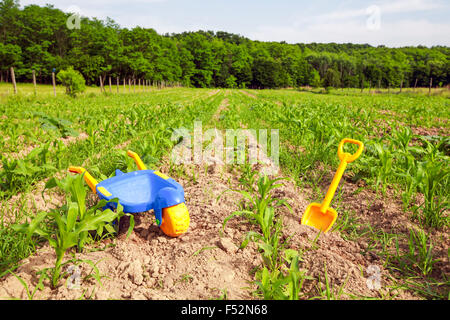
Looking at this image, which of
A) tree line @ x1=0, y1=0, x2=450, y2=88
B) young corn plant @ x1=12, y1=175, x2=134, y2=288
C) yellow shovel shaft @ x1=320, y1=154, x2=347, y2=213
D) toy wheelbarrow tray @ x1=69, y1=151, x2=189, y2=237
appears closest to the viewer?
young corn plant @ x1=12, y1=175, x2=134, y2=288

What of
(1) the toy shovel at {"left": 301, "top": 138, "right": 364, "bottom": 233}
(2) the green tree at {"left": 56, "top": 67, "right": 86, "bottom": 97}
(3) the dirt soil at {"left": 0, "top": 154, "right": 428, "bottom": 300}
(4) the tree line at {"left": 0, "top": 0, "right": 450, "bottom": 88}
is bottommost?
(3) the dirt soil at {"left": 0, "top": 154, "right": 428, "bottom": 300}

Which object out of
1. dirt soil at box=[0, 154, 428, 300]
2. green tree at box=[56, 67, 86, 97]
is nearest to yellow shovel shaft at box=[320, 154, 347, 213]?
dirt soil at box=[0, 154, 428, 300]

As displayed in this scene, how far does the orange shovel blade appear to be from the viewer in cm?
202

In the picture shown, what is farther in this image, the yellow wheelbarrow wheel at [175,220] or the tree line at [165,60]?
the tree line at [165,60]

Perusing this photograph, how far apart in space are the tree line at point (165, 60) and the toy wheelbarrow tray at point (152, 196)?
2795cm

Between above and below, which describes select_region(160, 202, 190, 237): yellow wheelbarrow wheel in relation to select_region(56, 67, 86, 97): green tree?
below

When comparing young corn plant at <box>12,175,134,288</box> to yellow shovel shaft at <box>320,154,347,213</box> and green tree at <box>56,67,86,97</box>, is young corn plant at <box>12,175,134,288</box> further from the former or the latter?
green tree at <box>56,67,86,97</box>

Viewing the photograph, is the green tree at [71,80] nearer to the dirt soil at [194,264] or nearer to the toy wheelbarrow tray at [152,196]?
the toy wheelbarrow tray at [152,196]

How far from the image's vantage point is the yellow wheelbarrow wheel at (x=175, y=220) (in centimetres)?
178

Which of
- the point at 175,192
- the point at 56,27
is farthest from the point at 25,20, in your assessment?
the point at 175,192

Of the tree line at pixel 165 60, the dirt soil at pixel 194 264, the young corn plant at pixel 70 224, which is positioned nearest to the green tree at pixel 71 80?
the tree line at pixel 165 60

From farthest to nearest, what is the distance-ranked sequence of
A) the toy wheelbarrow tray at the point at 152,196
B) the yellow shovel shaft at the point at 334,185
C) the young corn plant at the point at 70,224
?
the yellow shovel shaft at the point at 334,185 < the toy wheelbarrow tray at the point at 152,196 < the young corn plant at the point at 70,224

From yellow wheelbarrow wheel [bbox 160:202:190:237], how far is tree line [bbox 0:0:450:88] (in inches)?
1116

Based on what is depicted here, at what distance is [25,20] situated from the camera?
40.2m
